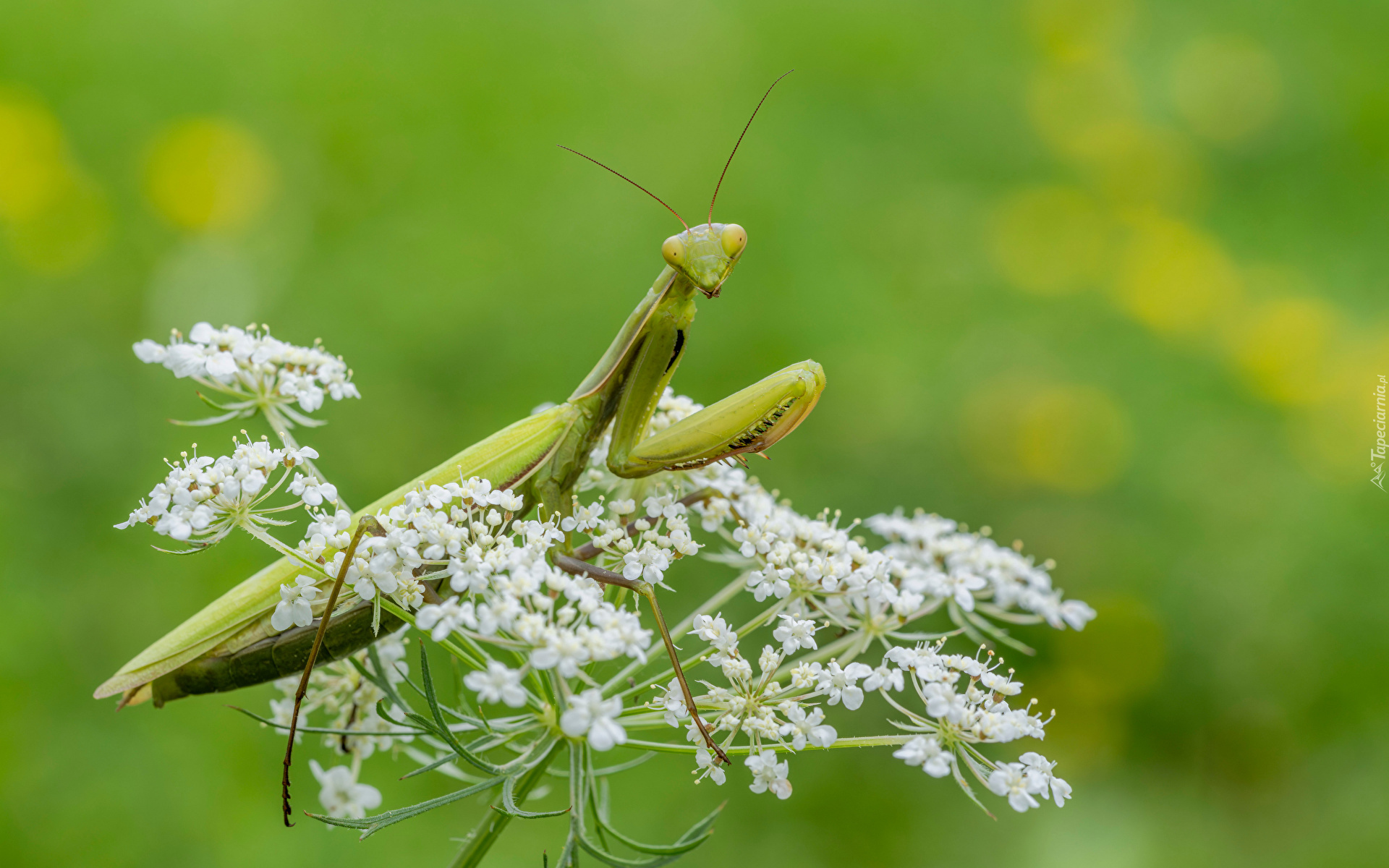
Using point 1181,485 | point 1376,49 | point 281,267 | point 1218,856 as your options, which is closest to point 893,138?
point 1181,485

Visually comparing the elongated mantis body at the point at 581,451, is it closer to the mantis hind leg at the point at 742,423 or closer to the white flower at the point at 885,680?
the mantis hind leg at the point at 742,423

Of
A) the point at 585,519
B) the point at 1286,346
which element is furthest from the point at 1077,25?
the point at 585,519

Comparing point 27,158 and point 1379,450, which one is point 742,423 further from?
point 27,158

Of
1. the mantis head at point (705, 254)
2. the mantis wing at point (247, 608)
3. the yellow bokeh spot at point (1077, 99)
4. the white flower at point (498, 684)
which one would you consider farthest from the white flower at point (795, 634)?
the yellow bokeh spot at point (1077, 99)

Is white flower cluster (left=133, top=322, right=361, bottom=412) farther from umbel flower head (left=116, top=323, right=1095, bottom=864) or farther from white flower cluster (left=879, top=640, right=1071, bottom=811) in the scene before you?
white flower cluster (left=879, top=640, right=1071, bottom=811)

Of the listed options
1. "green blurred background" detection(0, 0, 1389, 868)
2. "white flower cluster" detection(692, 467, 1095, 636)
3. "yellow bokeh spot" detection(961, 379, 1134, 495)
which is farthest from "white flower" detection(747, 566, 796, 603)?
"yellow bokeh spot" detection(961, 379, 1134, 495)
